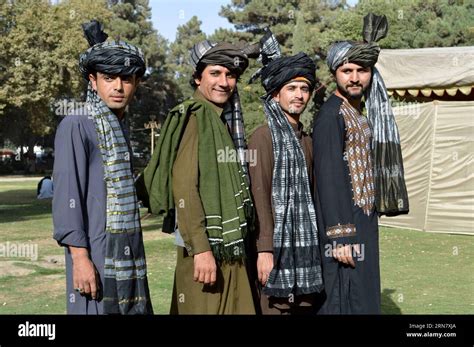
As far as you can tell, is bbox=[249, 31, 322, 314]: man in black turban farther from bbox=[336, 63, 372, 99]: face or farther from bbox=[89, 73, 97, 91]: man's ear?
bbox=[89, 73, 97, 91]: man's ear

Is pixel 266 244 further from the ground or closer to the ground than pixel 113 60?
closer to the ground

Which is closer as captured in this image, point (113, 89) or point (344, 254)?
point (113, 89)

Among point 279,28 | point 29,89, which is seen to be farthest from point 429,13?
point 29,89

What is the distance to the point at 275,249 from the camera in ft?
12.9

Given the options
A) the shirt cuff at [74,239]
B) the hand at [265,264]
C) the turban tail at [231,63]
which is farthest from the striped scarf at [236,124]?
the shirt cuff at [74,239]

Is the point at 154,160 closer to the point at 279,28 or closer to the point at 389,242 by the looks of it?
the point at 389,242

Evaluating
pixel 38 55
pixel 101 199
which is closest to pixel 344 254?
pixel 101 199

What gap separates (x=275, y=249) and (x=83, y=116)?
138cm

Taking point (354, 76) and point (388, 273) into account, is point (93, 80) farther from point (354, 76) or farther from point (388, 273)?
point (388, 273)

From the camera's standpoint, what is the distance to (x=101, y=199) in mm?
3408

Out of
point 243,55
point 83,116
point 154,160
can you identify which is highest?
point 243,55

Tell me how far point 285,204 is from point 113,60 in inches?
51.8

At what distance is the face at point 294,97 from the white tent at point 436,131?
275 inches

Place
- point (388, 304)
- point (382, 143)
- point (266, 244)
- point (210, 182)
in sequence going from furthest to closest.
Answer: point (388, 304) < point (382, 143) < point (266, 244) < point (210, 182)
